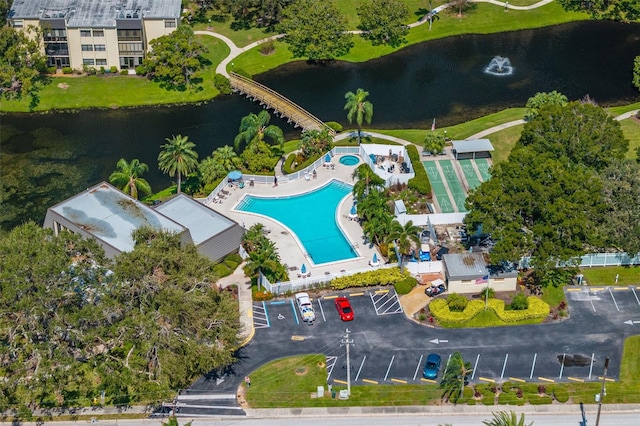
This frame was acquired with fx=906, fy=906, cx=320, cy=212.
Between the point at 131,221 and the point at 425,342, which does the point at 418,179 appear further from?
the point at 131,221

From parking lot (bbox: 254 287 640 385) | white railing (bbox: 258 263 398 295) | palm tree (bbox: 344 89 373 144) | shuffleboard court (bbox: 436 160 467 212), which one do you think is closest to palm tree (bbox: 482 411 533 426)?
parking lot (bbox: 254 287 640 385)

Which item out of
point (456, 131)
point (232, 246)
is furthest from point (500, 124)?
point (232, 246)

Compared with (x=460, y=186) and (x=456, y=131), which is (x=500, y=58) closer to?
(x=456, y=131)

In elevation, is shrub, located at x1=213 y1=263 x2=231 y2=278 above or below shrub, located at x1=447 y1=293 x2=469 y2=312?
below

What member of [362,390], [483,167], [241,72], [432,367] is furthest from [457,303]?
[241,72]

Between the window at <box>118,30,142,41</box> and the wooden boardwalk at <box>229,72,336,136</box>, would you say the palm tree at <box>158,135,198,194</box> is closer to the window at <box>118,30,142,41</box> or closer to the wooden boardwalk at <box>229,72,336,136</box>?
the wooden boardwalk at <box>229,72,336,136</box>

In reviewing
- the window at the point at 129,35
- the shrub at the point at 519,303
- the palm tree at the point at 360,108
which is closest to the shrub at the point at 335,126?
the palm tree at the point at 360,108
